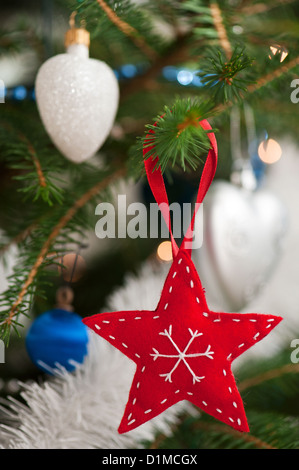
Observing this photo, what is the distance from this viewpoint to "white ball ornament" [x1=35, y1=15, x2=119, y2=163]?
0.37 meters

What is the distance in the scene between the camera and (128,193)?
0.79 m

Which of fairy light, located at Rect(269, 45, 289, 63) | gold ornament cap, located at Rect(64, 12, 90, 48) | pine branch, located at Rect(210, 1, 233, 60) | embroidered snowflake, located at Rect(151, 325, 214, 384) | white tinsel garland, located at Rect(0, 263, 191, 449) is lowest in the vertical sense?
white tinsel garland, located at Rect(0, 263, 191, 449)

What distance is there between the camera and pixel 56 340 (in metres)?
0.43

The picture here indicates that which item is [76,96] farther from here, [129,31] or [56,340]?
[56,340]

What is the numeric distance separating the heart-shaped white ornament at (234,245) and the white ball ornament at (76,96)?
19 cm

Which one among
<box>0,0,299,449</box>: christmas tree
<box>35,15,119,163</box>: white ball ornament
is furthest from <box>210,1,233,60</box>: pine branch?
<box>35,15,119,163</box>: white ball ornament

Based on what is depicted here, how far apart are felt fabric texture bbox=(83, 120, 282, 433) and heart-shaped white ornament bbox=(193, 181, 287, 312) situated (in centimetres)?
17

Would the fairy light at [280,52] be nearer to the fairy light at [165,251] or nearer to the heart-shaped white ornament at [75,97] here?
the heart-shaped white ornament at [75,97]

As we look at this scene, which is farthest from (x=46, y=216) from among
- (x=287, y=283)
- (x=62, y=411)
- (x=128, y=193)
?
(x=287, y=283)

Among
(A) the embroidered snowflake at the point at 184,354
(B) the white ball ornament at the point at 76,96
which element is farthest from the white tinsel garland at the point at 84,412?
(B) the white ball ornament at the point at 76,96

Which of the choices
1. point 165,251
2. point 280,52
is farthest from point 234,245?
point 280,52

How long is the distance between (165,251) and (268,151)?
23 cm

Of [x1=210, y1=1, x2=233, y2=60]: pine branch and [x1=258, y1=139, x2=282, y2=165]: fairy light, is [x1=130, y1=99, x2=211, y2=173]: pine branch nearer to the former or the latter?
[x1=210, y1=1, x2=233, y2=60]: pine branch
